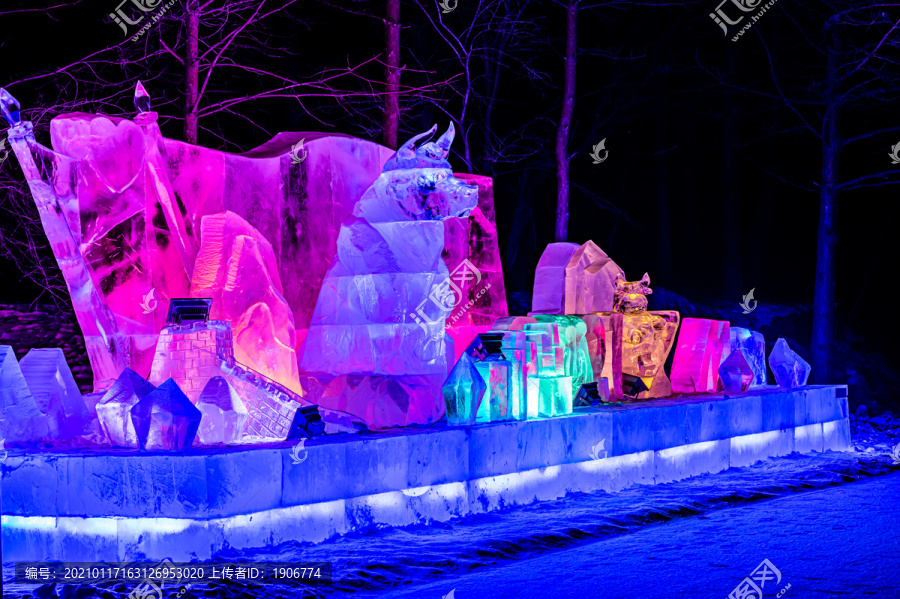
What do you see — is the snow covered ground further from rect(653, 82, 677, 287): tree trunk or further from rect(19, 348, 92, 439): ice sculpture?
rect(653, 82, 677, 287): tree trunk

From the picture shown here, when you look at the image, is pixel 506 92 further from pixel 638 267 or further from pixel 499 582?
pixel 499 582

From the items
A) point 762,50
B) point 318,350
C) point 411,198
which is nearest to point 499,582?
point 318,350

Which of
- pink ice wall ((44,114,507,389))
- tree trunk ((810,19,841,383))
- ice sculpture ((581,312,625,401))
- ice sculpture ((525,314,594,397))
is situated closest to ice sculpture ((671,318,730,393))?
ice sculpture ((581,312,625,401))

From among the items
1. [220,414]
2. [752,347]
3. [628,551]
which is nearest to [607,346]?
[752,347]

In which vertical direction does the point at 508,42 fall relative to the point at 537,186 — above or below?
above

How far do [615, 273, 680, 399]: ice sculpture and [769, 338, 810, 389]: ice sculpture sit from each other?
68.8 inches

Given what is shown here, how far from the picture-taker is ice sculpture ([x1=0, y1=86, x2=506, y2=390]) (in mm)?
6398

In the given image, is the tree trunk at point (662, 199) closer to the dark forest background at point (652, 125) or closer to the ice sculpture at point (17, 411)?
the dark forest background at point (652, 125)

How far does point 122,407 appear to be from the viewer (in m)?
5.51

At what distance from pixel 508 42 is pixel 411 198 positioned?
37.5ft

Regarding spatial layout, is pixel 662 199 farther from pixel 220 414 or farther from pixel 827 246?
pixel 220 414

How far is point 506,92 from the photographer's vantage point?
A: 20953 mm

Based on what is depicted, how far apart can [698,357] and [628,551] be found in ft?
13.7

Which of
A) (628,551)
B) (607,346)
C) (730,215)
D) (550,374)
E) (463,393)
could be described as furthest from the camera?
(730,215)
